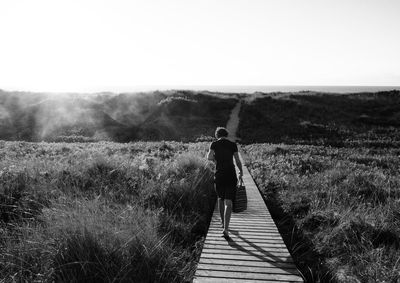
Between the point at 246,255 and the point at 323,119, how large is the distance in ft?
138

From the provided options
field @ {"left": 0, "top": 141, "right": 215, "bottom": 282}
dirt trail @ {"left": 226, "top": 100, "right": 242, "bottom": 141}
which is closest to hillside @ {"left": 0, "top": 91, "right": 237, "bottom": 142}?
dirt trail @ {"left": 226, "top": 100, "right": 242, "bottom": 141}

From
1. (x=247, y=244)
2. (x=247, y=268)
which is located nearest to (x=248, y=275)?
(x=247, y=268)

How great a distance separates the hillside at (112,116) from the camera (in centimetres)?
3878

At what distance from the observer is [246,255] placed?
6.26 metres

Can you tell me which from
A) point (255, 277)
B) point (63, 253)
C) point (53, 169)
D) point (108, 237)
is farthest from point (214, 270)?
point (53, 169)

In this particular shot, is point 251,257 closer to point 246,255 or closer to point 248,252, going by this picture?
point 246,255

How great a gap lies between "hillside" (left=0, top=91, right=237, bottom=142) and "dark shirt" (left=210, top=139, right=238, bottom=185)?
1116 inches

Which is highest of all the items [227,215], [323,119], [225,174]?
[225,174]

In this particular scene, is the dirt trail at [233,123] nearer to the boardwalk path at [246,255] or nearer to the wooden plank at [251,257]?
the boardwalk path at [246,255]

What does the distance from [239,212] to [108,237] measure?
15.4 feet

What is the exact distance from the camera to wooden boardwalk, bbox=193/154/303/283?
5445mm

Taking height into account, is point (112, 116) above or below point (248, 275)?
below

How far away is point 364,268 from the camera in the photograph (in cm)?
567

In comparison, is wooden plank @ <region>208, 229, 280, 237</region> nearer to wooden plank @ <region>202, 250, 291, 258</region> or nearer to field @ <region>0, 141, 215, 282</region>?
field @ <region>0, 141, 215, 282</region>
